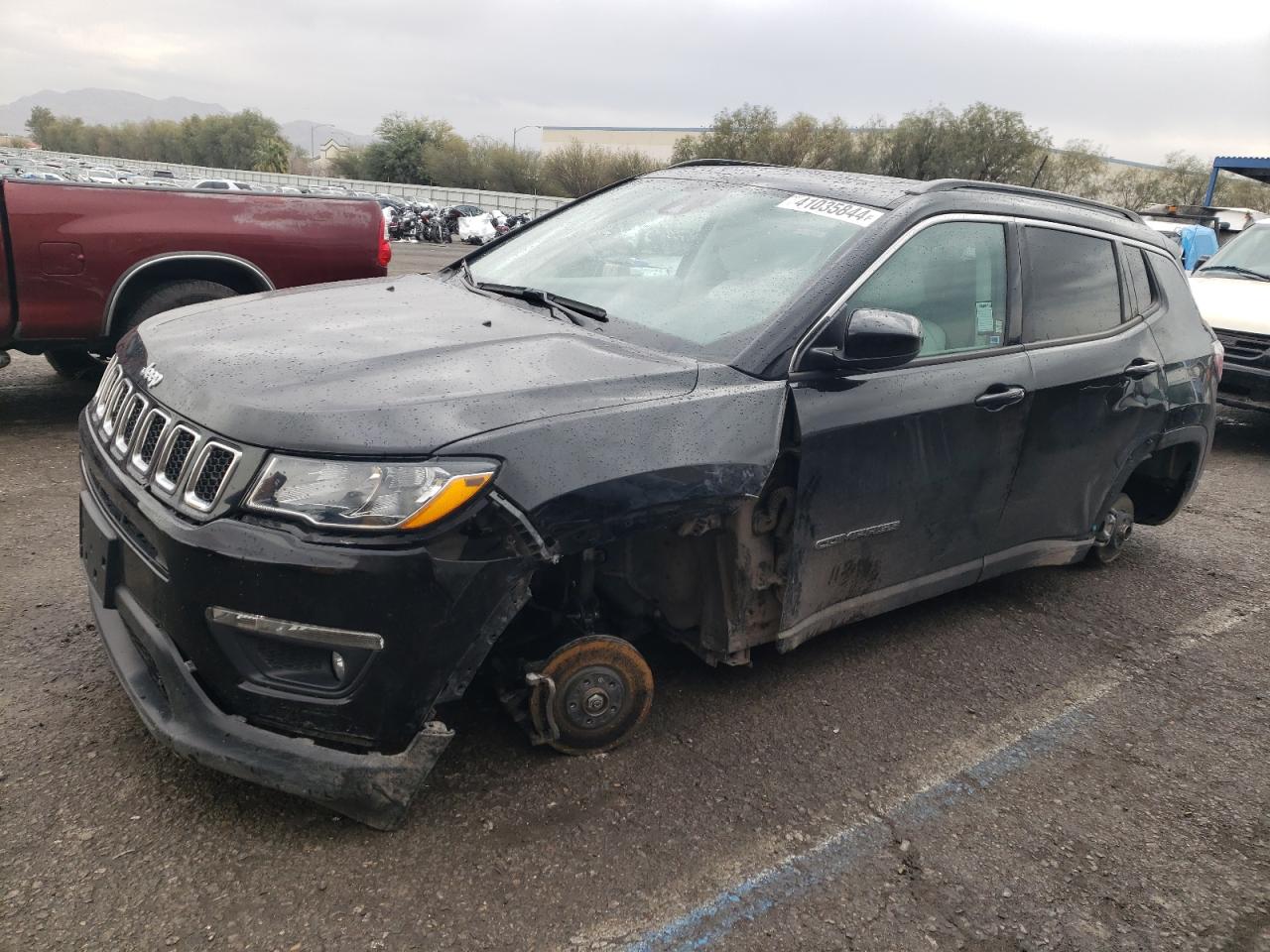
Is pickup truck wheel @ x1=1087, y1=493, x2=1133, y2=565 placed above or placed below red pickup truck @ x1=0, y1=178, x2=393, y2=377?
below

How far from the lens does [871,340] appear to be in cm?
284

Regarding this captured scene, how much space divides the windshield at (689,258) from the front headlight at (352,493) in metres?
1.02

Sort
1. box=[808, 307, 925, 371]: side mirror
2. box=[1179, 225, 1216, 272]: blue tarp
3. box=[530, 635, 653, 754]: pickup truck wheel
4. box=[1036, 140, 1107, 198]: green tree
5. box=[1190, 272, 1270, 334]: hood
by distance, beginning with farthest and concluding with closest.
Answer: box=[1036, 140, 1107, 198]: green tree
box=[1179, 225, 1216, 272]: blue tarp
box=[1190, 272, 1270, 334]: hood
box=[808, 307, 925, 371]: side mirror
box=[530, 635, 653, 754]: pickup truck wheel

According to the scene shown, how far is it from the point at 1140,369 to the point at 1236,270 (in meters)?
6.48

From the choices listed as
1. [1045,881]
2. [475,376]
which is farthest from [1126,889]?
[475,376]

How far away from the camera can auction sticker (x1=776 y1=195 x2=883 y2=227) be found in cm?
324

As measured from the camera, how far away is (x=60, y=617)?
3.42m

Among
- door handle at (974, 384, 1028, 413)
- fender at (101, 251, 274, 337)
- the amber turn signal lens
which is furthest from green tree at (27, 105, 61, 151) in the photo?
the amber turn signal lens

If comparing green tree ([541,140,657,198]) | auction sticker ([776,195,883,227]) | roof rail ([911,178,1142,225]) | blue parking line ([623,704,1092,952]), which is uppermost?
green tree ([541,140,657,198])

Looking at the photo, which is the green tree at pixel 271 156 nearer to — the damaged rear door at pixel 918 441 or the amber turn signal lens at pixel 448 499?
the damaged rear door at pixel 918 441

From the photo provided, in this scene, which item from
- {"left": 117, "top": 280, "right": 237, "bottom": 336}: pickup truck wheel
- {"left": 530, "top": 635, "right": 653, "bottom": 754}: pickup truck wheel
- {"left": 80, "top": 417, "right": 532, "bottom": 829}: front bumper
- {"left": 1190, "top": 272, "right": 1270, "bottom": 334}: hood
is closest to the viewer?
{"left": 80, "top": 417, "right": 532, "bottom": 829}: front bumper

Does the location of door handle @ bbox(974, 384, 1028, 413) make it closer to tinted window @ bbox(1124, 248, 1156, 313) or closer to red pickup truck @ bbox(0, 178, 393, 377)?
tinted window @ bbox(1124, 248, 1156, 313)

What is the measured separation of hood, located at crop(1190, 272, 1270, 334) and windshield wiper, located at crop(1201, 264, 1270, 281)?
0.31 ft

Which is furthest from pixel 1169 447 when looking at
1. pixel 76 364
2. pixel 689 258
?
pixel 76 364
